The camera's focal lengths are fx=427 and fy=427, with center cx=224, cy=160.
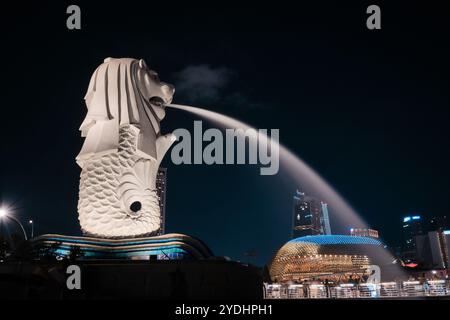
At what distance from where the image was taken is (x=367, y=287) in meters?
29.4

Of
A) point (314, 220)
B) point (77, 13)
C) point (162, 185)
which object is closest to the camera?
point (77, 13)

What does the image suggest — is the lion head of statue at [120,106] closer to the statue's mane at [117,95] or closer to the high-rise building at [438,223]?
the statue's mane at [117,95]

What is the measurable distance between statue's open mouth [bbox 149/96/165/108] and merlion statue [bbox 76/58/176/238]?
3cm

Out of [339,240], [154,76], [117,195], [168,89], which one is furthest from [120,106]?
[339,240]

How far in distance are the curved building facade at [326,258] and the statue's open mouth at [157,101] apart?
3427cm

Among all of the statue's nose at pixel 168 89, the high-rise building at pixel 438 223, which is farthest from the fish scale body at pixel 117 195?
the high-rise building at pixel 438 223

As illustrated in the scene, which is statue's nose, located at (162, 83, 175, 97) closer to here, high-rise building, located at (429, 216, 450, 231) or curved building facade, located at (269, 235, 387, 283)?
curved building facade, located at (269, 235, 387, 283)

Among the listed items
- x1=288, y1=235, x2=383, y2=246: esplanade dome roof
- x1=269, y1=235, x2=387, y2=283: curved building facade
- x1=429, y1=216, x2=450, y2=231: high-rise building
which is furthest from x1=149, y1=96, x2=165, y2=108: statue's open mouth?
x1=429, y1=216, x2=450, y2=231: high-rise building

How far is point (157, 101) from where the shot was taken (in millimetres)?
28656

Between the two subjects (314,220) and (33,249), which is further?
(314,220)
